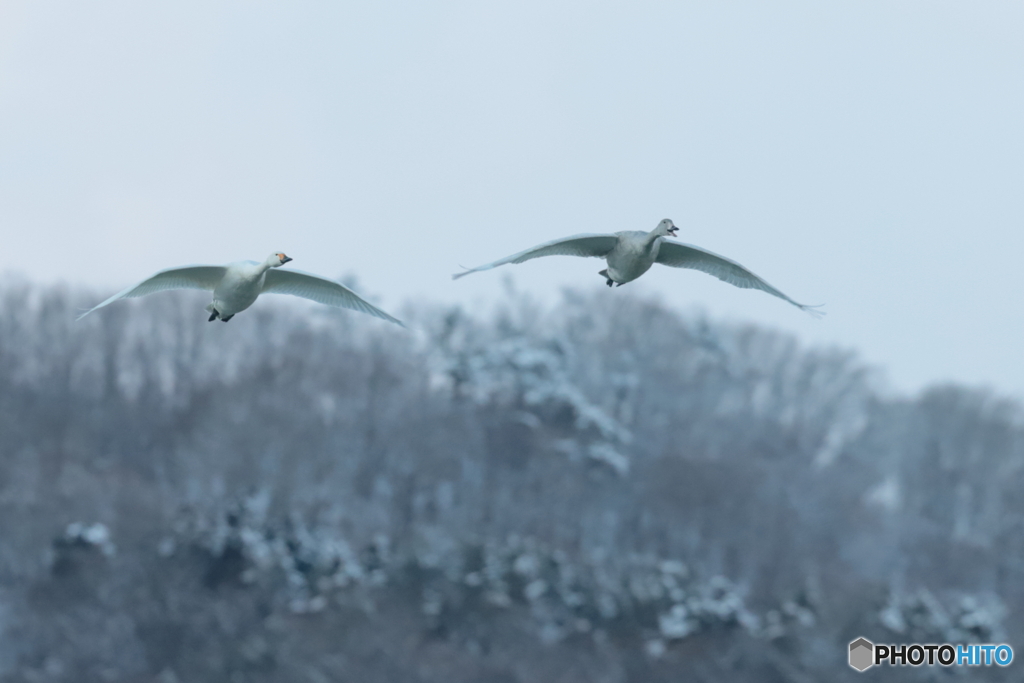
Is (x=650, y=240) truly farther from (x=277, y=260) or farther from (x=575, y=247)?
(x=277, y=260)

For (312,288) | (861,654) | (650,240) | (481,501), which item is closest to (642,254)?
(650,240)

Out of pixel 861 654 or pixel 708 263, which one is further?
pixel 861 654

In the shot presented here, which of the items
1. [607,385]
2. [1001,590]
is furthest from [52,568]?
[1001,590]

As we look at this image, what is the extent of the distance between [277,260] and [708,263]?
5.68 m

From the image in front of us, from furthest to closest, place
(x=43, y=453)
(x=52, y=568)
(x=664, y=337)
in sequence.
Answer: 1. (x=664, y=337)
2. (x=43, y=453)
3. (x=52, y=568)

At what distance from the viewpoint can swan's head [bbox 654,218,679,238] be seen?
21250mm

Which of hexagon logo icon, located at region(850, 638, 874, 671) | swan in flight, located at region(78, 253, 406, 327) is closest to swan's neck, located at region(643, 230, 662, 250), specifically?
swan in flight, located at region(78, 253, 406, 327)

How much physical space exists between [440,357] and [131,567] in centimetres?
2433

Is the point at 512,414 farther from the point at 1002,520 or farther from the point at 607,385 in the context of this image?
the point at 1002,520

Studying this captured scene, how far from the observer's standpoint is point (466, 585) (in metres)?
57.0

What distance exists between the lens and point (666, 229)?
2127 cm

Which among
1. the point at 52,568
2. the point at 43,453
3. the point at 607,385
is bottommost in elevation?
the point at 52,568

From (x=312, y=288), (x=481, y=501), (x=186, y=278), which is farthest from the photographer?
(x=481, y=501)

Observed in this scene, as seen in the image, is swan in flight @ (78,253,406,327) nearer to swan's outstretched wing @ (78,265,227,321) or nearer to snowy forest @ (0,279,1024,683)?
swan's outstretched wing @ (78,265,227,321)
